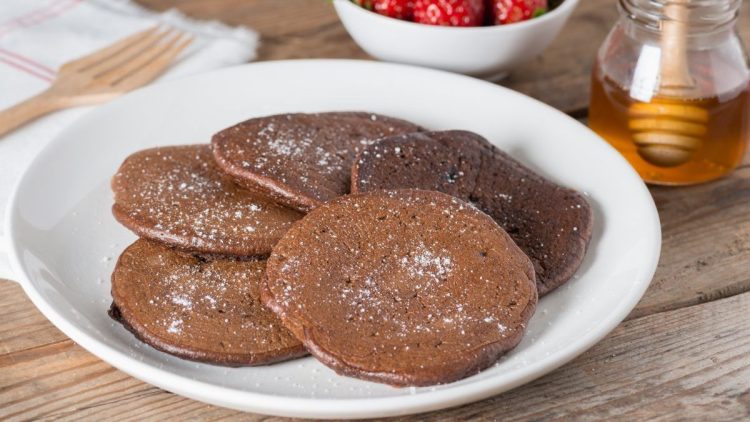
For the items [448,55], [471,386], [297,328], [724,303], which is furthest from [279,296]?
[448,55]

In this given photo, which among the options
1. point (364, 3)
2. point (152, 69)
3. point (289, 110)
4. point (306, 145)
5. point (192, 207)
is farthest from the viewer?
point (152, 69)

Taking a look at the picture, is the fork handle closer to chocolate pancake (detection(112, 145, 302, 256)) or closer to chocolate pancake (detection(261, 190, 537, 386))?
chocolate pancake (detection(112, 145, 302, 256))

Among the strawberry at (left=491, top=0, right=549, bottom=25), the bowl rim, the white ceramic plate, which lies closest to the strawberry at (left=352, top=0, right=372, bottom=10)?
the bowl rim

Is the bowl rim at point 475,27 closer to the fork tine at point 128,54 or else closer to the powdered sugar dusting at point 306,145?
the powdered sugar dusting at point 306,145

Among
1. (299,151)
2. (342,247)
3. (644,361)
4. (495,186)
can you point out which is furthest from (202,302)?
(644,361)

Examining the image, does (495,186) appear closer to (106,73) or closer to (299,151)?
(299,151)

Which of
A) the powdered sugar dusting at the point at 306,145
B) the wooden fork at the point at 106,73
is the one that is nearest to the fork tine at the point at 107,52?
the wooden fork at the point at 106,73

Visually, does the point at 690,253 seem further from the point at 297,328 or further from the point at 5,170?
the point at 5,170
